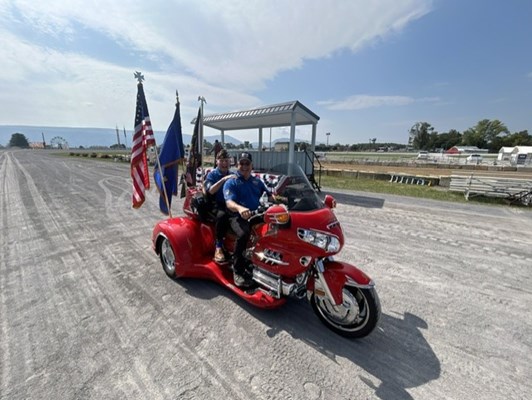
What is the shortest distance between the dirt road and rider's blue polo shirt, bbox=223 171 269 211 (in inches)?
49.1

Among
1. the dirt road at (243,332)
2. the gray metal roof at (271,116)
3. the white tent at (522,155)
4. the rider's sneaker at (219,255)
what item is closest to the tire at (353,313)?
→ the dirt road at (243,332)

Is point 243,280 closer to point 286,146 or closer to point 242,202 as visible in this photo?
point 242,202

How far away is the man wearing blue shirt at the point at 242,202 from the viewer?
9.86ft

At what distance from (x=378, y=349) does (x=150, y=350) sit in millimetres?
2140

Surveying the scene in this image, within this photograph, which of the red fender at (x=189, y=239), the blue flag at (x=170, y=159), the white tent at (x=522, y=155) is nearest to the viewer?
the red fender at (x=189, y=239)

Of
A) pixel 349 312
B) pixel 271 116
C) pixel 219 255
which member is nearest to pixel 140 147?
pixel 219 255

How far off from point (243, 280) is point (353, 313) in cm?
128

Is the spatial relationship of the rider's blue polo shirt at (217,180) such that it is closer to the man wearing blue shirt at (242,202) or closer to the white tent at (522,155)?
the man wearing blue shirt at (242,202)

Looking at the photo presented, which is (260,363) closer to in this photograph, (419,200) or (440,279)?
(440,279)

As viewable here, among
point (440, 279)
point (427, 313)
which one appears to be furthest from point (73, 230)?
point (440, 279)

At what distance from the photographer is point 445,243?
5.12 metres

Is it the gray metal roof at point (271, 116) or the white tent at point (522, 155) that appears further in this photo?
the white tent at point (522, 155)

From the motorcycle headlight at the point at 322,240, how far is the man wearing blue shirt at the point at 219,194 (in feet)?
4.31

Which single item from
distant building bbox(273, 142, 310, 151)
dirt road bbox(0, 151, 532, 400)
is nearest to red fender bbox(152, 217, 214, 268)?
dirt road bbox(0, 151, 532, 400)
